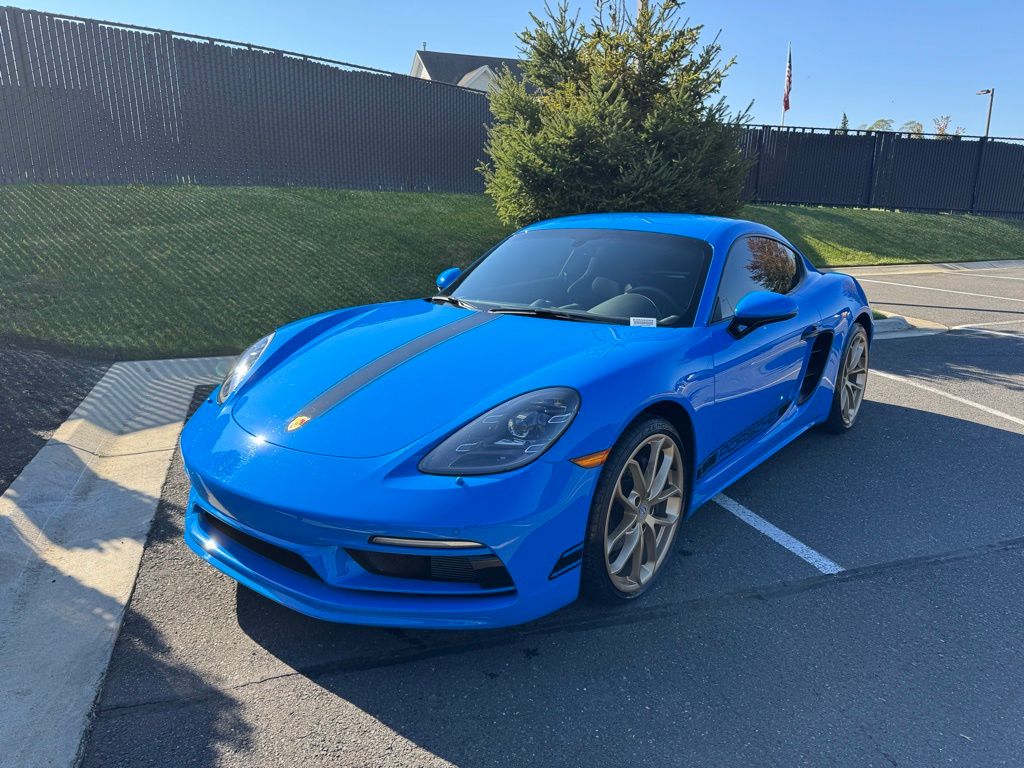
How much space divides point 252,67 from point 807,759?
13.4 m

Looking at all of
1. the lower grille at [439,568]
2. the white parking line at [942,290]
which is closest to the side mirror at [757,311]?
the lower grille at [439,568]

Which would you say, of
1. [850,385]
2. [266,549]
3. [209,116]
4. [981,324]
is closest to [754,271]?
[850,385]

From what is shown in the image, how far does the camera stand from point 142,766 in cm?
192

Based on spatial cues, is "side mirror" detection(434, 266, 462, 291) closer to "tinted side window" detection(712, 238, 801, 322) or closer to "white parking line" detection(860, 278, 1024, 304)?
"tinted side window" detection(712, 238, 801, 322)

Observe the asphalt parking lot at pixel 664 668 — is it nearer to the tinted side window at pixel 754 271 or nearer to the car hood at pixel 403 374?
the car hood at pixel 403 374

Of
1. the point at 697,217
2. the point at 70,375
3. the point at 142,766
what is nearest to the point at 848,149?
the point at 697,217

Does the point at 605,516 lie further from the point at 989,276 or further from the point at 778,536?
the point at 989,276

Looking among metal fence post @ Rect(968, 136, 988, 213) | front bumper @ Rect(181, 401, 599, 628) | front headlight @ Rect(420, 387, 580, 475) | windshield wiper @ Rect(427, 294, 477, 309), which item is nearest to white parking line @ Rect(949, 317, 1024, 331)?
windshield wiper @ Rect(427, 294, 477, 309)

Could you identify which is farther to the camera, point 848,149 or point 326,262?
point 848,149

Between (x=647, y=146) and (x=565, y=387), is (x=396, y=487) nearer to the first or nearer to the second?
(x=565, y=387)

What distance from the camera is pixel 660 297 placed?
10.7ft

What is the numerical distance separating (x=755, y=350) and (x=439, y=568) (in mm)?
1975

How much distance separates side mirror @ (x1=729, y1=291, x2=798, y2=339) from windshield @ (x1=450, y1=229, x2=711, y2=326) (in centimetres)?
22

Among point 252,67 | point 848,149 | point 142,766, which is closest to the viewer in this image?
point 142,766
